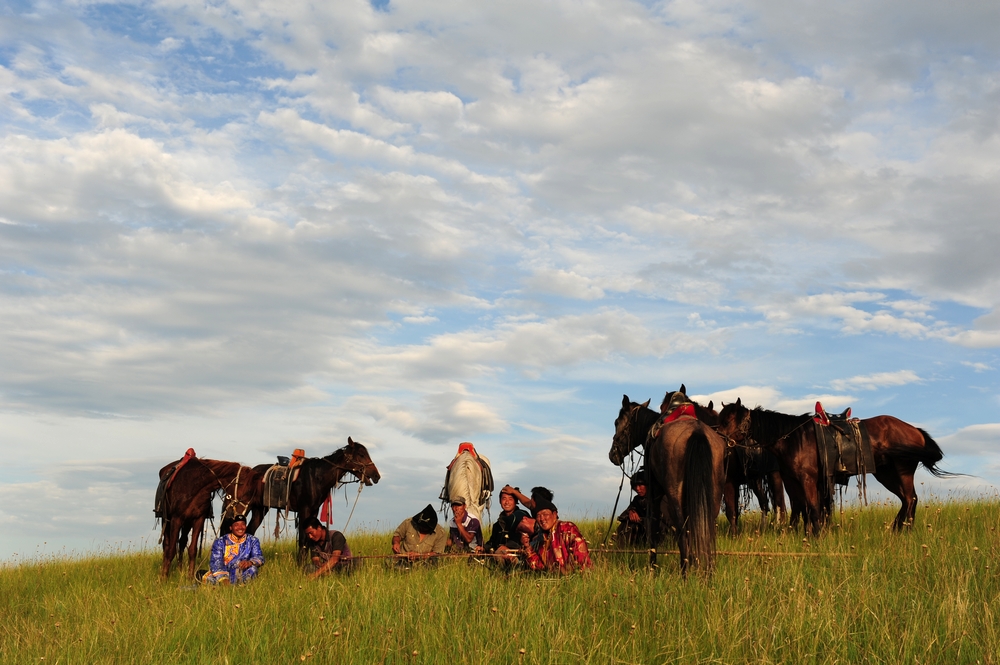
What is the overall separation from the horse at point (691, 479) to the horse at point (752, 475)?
4.07 m

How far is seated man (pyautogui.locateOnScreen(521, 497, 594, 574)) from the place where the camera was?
31.3ft

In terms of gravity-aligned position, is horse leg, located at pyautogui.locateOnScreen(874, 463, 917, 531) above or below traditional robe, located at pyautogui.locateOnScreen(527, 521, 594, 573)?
above

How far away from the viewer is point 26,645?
846 cm

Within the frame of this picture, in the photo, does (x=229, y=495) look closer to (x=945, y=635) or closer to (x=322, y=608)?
(x=322, y=608)

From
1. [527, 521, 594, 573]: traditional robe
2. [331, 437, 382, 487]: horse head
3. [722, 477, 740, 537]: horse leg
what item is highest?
[331, 437, 382, 487]: horse head

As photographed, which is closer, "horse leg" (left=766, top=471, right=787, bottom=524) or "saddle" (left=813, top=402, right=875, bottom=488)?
"saddle" (left=813, top=402, right=875, bottom=488)

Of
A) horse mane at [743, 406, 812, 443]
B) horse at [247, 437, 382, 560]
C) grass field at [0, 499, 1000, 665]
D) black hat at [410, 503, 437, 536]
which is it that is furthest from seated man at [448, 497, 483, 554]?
horse mane at [743, 406, 812, 443]

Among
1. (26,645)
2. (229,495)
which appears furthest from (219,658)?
(229,495)

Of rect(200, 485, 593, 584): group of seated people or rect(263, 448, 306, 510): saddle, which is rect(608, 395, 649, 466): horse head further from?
rect(263, 448, 306, 510): saddle

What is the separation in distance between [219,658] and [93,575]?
983 centimetres

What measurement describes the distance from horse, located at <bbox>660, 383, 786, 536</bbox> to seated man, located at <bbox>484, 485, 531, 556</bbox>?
414cm

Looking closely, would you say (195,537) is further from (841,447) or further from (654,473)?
(841,447)

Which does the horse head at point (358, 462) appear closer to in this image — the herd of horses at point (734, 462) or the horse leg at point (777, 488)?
the herd of horses at point (734, 462)

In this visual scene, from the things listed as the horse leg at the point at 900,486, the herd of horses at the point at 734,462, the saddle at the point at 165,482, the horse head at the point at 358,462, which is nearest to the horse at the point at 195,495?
the saddle at the point at 165,482
